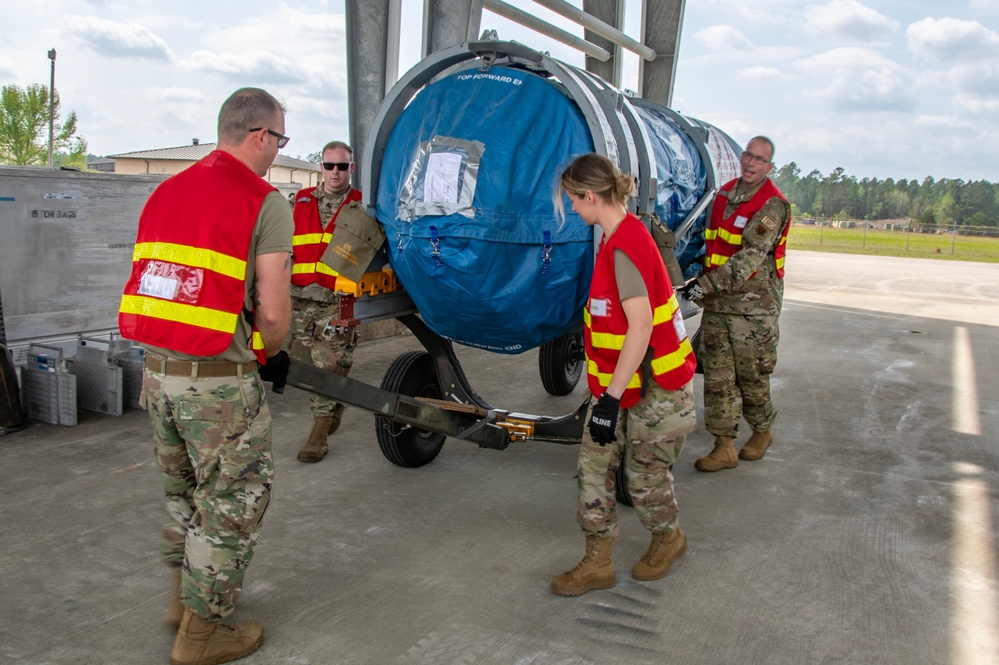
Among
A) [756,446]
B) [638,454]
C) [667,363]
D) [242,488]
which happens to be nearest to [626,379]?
[667,363]

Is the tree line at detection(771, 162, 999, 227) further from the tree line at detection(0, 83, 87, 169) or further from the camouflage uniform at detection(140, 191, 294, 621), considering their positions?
the camouflage uniform at detection(140, 191, 294, 621)

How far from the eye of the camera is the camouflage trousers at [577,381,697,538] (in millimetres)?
3346

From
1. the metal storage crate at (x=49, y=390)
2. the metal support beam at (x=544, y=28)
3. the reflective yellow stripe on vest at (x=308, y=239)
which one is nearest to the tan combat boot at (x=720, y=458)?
the reflective yellow stripe on vest at (x=308, y=239)

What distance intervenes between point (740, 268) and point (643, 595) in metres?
Result: 2.15

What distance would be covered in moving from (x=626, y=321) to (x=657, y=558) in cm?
114

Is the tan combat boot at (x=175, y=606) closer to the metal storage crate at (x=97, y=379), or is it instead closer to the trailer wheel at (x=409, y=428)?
the trailer wheel at (x=409, y=428)

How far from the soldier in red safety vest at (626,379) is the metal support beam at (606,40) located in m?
13.4

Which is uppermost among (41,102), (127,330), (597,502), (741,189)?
(41,102)

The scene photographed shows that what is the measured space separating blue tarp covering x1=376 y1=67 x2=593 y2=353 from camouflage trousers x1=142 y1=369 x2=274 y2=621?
1208mm

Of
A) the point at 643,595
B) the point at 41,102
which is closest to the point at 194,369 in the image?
the point at 643,595

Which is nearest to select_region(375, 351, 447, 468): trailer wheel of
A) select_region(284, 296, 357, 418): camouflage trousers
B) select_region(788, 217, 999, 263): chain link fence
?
select_region(284, 296, 357, 418): camouflage trousers

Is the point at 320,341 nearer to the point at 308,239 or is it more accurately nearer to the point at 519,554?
the point at 308,239

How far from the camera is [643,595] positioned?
346 cm

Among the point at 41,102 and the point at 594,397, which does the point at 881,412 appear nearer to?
the point at 594,397
